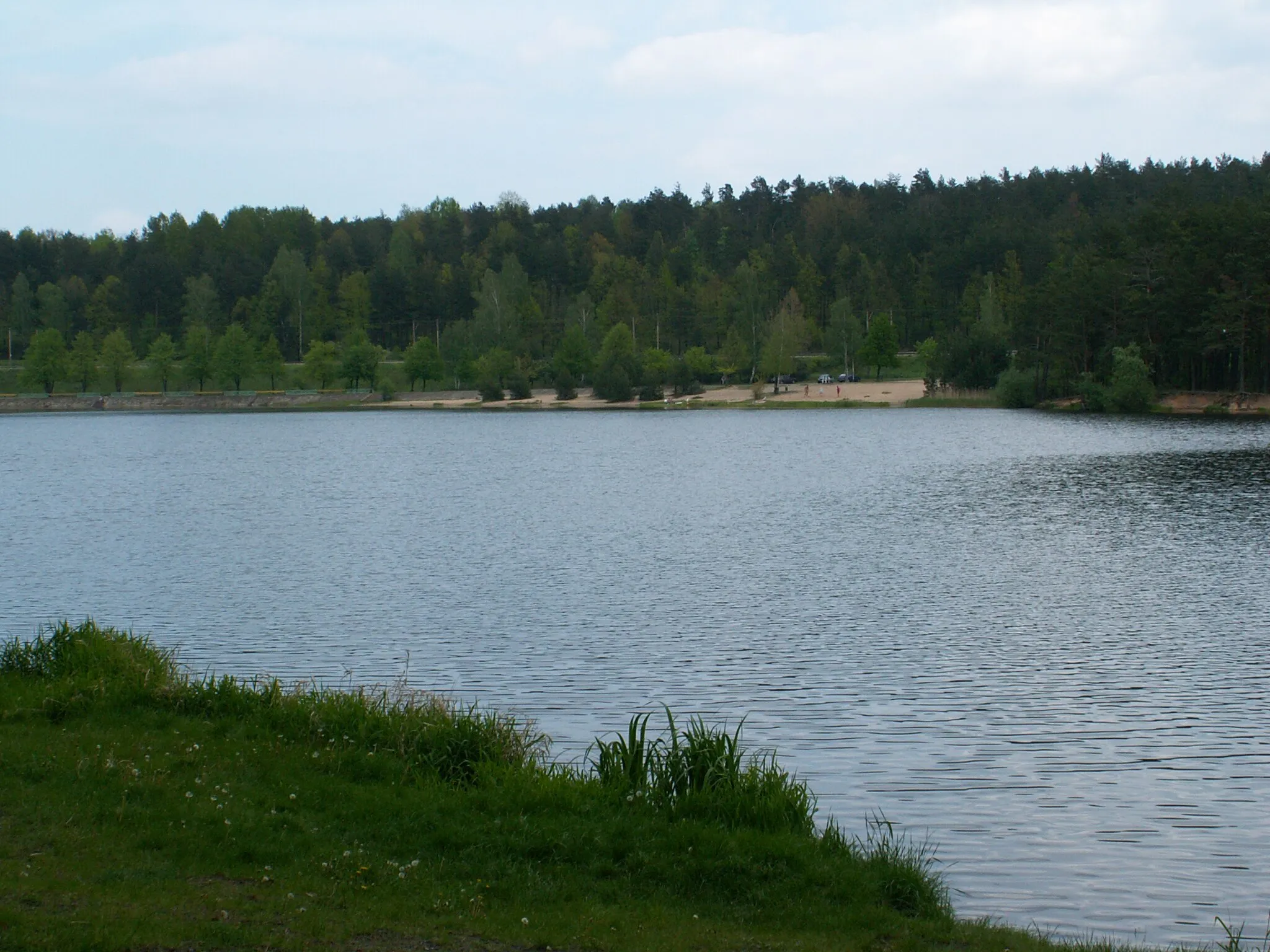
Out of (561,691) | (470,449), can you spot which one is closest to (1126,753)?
(561,691)

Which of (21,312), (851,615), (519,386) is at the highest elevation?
(21,312)

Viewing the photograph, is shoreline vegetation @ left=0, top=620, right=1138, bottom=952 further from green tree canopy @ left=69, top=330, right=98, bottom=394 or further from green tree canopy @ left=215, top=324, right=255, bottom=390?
green tree canopy @ left=69, top=330, right=98, bottom=394

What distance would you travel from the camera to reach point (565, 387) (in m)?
138

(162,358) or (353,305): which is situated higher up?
(353,305)

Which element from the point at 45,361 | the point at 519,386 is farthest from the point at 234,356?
the point at 519,386

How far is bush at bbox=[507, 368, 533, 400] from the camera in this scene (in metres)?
139

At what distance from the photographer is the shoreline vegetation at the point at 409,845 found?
7.39m

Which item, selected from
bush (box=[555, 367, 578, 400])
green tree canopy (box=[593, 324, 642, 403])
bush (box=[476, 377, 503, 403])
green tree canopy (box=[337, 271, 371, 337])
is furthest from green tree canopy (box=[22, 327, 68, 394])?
green tree canopy (box=[593, 324, 642, 403])

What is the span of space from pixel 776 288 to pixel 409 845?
155671 mm

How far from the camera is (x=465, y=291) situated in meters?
175

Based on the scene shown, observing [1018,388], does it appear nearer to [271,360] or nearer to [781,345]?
[781,345]

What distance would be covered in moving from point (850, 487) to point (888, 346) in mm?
97449

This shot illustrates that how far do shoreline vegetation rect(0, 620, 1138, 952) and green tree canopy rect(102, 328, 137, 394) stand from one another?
5905 inches

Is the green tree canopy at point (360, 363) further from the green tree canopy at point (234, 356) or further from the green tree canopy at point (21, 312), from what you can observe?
the green tree canopy at point (21, 312)
